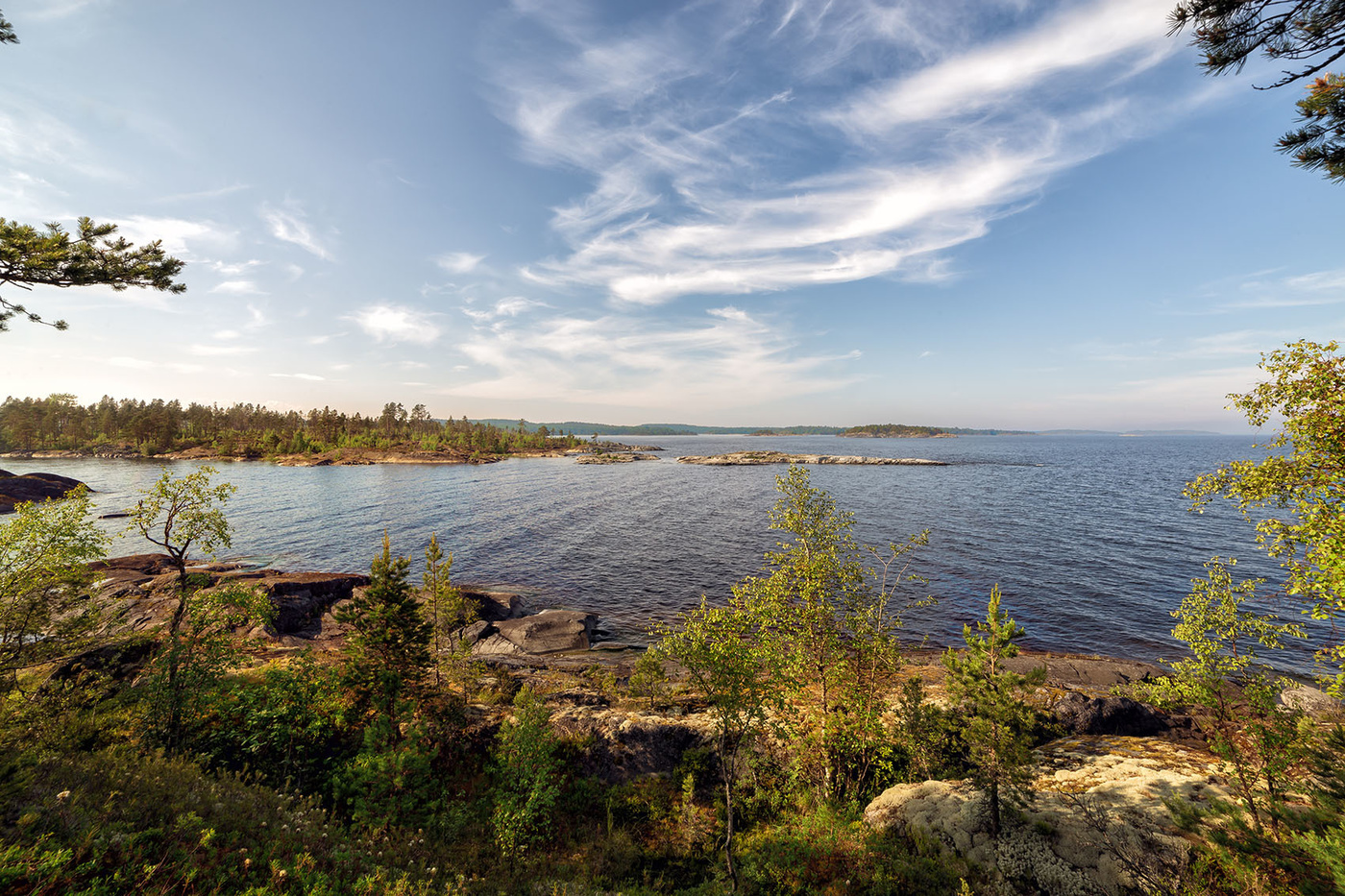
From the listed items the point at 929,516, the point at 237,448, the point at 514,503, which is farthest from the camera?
the point at 237,448

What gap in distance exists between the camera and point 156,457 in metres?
159

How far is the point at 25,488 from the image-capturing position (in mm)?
71375

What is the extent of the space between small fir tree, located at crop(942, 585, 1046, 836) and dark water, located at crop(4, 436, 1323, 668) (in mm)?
21678

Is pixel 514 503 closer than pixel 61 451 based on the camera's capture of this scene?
Yes

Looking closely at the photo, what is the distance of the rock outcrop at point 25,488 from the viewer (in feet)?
216

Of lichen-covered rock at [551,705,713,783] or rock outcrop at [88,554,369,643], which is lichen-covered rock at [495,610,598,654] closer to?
lichen-covered rock at [551,705,713,783]

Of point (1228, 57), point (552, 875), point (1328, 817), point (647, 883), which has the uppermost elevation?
point (1228, 57)

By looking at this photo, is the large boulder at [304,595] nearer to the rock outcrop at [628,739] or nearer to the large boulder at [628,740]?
the rock outcrop at [628,739]

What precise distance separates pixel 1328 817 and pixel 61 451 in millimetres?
283661

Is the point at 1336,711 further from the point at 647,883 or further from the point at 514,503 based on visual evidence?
the point at 514,503

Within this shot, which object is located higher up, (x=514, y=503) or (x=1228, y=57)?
A: (x=1228, y=57)

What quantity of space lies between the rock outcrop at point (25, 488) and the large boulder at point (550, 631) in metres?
80.8

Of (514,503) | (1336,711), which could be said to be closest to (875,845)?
(1336,711)

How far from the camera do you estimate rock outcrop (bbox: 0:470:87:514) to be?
65750mm
